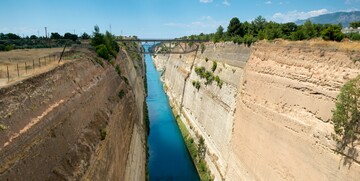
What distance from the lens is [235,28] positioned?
33.0 metres

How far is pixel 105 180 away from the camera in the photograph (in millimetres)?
11422

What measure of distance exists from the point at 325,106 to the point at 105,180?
776cm

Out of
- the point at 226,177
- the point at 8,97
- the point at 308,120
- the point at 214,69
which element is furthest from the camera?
the point at 214,69

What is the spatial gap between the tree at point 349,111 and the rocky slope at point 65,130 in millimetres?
7694

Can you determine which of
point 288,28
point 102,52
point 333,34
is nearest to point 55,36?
point 102,52

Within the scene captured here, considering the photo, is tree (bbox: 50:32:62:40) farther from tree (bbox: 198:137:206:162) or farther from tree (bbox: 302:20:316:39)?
tree (bbox: 302:20:316:39)

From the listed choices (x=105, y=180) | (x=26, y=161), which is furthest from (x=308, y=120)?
(x=26, y=161)

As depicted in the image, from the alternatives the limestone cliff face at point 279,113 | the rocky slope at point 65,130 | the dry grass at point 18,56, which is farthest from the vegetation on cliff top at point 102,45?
the limestone cliff face at point 279,113

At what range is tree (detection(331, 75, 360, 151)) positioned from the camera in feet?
32.6

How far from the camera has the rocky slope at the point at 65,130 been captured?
7.85 meters

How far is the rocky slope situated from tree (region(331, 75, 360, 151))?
303 inches

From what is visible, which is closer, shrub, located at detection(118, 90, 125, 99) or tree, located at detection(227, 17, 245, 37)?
shrub, located at detection(118, 90, 125, 99)

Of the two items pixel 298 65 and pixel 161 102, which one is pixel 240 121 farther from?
pixel 161 102

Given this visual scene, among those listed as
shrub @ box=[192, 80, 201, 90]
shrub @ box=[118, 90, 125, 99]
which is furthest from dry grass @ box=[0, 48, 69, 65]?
shrub @ box=[192, 80, 201, 90]
